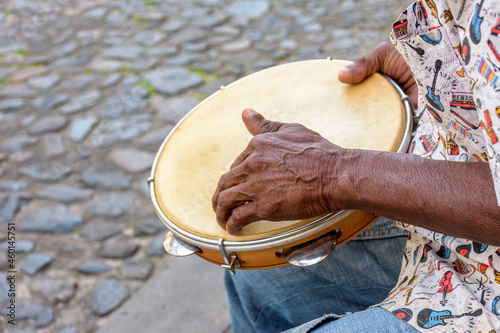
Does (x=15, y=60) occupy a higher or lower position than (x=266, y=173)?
lower

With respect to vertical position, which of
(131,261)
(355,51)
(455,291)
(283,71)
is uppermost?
(283,71)

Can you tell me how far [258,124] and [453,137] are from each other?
39cm

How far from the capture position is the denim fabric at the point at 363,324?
2.84ft

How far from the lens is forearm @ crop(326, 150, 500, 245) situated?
774mm

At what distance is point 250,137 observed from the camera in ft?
3.98

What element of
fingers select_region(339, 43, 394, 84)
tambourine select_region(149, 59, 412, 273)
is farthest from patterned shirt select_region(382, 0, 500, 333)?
fingers select_region(339, 43, 394, 84)

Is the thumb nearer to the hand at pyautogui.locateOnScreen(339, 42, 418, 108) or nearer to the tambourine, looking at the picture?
the tambourine

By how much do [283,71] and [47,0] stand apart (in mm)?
3863

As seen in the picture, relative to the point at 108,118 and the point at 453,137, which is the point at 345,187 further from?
the point at 108,118

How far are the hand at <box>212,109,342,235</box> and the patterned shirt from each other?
0.21 m

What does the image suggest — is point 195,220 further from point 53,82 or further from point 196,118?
point 53,82

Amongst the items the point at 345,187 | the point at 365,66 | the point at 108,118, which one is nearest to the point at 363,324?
the point at 345,187

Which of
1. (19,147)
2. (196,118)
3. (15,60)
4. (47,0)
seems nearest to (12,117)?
(19,147)

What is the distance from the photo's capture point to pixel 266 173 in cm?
94
